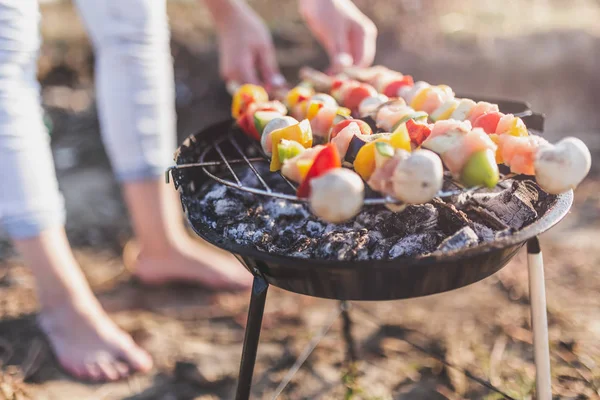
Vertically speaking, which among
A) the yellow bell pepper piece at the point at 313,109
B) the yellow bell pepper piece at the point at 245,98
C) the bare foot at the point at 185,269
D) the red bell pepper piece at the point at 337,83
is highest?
the yellow bell pepper piece at the point at 313,109

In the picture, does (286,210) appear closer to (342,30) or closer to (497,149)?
(497,149)

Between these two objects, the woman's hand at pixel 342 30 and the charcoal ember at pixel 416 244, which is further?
the woman's hand at pixel 342 30

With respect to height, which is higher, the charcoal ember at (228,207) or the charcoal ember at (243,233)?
the charcoal ember at (243,233)

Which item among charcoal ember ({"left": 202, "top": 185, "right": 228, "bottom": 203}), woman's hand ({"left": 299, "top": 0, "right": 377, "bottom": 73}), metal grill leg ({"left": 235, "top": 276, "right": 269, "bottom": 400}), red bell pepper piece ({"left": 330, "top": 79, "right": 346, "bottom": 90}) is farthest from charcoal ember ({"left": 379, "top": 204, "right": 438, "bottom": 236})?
woman's hand ({"left": 299, "top": 0, "right": 377, "bottom": 73})

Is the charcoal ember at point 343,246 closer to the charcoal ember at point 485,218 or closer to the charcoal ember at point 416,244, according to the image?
the charcoal ember at point 416,244

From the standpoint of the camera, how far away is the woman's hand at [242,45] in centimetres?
203

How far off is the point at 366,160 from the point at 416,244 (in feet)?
0.76

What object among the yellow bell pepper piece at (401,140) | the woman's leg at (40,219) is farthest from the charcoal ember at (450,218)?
the woman's leg at (40,219)

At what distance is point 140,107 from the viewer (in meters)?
2.13

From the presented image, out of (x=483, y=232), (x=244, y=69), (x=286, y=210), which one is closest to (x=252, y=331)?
(x=286, y=210)

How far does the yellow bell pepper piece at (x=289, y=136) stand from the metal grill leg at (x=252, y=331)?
10.7 inches

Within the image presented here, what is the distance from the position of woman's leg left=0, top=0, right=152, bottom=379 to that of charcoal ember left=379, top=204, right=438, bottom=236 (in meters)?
1.21

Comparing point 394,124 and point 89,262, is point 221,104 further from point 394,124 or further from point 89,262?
point 394,124

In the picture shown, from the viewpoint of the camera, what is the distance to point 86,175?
3631 mm
